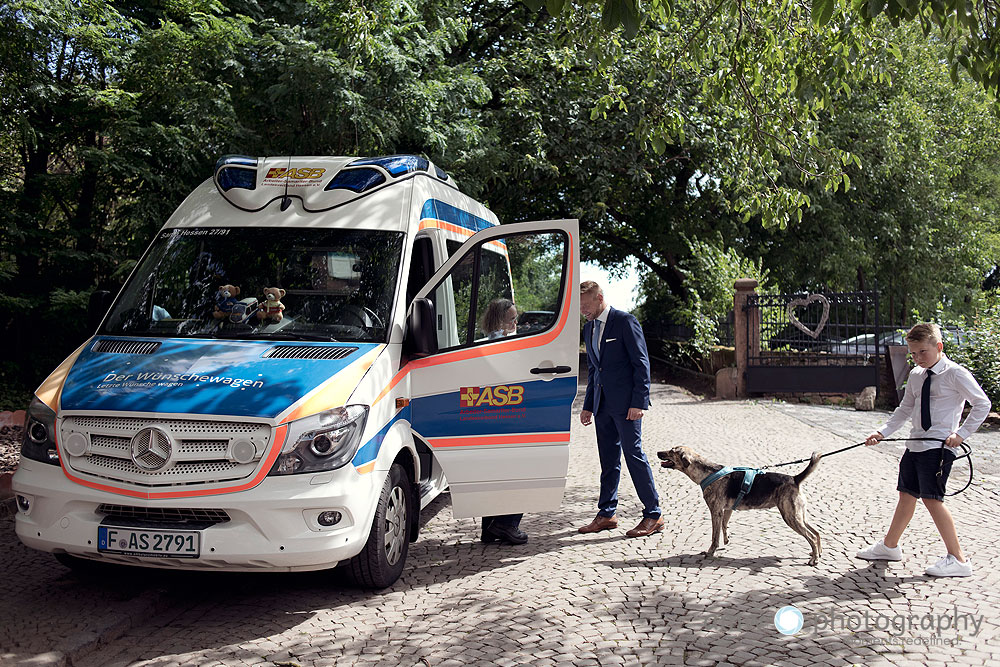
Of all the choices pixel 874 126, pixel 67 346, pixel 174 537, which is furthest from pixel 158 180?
pixel 874 126

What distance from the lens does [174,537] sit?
4.43 meters

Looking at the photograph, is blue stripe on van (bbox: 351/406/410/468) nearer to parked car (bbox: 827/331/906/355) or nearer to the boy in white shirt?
the boy in white shirt

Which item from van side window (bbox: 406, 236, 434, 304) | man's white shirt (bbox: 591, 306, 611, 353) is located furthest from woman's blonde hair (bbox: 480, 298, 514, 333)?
man's white shirt (bbox: 591, 306, 611, 353)

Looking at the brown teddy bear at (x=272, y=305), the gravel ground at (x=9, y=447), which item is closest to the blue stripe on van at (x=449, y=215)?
the brown teddy bear at (x=272, y=305)

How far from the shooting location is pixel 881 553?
565cm

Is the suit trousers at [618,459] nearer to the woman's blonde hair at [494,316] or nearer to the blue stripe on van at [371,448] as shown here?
the woman's blonde hair at [494,316]

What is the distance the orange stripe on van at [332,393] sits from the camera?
14.9 feet

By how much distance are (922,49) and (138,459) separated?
28.0m

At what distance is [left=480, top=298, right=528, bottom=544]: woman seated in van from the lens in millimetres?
5750

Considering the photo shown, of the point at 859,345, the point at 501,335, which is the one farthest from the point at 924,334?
the point at 859,345

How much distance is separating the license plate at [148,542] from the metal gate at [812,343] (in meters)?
13.4

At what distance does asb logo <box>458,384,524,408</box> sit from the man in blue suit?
1.03 meters

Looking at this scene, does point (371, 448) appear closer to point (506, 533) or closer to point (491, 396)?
point (491, 396)

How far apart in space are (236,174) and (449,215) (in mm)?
1636
